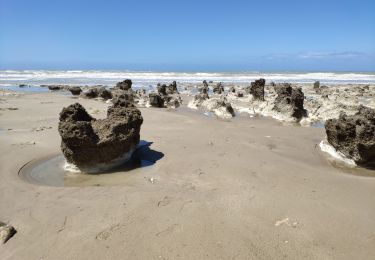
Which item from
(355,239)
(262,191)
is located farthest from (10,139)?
(355,239)

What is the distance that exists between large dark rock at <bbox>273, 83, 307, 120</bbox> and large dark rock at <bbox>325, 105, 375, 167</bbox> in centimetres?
663

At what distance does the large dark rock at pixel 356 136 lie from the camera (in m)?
8.02

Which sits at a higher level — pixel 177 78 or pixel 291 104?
pixel 291 104

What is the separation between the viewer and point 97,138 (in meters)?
8.05

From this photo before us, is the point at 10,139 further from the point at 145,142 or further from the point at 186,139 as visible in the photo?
the point at 186,139

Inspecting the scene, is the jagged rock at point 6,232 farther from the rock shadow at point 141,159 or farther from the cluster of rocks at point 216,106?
the cluster of rocks at point 216,106

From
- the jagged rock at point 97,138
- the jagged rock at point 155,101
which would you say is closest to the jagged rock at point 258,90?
the jagged rock at point 155,101

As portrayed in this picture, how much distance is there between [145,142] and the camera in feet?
33.3

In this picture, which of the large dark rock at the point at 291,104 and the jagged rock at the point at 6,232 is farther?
the large dark rock at the point at 291,104

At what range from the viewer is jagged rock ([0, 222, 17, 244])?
485 cm

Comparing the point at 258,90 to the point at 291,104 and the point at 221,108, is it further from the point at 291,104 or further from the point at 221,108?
the point at 291,104

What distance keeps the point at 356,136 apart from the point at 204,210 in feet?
15.0

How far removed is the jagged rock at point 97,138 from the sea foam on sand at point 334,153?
4599mm

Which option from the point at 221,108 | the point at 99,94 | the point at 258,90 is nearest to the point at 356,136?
the point at 221,108
